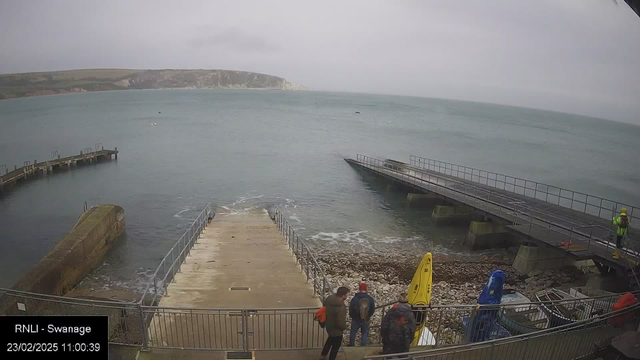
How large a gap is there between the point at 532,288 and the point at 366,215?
1492 cm

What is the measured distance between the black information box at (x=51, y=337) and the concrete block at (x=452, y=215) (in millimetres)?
25550

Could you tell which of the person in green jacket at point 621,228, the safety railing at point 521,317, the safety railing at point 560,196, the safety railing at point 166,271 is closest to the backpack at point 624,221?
the person in green jacket at point 621,228

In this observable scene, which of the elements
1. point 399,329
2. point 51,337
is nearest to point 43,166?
point 51,337

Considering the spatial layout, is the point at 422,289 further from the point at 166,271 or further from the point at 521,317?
the point at 166,271

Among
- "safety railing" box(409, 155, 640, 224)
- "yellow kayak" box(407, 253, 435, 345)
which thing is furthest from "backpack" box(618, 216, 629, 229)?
"yellow kayak" box(407, 253, 435, 345)

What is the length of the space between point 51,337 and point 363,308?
4.89 meters

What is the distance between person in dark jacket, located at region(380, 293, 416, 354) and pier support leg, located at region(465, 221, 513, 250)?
19.3m

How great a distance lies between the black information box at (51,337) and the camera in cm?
559

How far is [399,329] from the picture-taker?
245 inches

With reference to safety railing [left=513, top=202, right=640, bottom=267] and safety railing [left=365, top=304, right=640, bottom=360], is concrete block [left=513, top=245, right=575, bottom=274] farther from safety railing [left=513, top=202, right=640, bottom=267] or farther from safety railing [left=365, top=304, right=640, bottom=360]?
safety railing [left=365, top=304, right=640, bottom=360]

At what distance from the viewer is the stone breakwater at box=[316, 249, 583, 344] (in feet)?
55.4

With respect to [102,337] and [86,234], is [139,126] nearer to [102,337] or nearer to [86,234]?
[86,234]

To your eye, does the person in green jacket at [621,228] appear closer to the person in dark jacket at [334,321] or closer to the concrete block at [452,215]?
the concrete block at [452,215]

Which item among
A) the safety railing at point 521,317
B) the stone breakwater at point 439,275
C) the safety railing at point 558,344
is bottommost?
the stone breakwater at point 439,275
